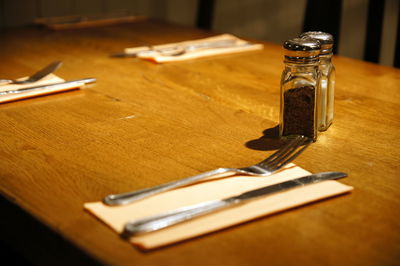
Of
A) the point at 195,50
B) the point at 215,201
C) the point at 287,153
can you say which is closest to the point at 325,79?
the point at 287,153

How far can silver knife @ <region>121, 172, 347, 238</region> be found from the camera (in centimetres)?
70

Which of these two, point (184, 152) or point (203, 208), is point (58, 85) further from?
point (203, 208)

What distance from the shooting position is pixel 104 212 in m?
0.75

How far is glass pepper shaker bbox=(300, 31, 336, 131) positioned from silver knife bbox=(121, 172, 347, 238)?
0.22 metres

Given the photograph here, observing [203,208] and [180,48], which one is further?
[180,48]

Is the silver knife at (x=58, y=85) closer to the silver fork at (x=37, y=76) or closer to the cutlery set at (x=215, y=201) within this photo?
the silver fork at (x=37, y=76)

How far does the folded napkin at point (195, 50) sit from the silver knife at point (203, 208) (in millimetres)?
849

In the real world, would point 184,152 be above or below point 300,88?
below

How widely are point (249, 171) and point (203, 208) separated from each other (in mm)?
154

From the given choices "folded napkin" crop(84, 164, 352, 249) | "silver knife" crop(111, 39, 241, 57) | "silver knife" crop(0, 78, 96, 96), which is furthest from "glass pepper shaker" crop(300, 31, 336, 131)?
"silver knife" crop(111, 39, 241, 57)

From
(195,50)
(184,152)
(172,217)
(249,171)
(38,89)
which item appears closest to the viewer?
(172,217)

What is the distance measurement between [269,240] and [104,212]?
213 millimetres

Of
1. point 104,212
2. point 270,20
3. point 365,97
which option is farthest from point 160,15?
point 104,212

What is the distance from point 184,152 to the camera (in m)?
0.98
